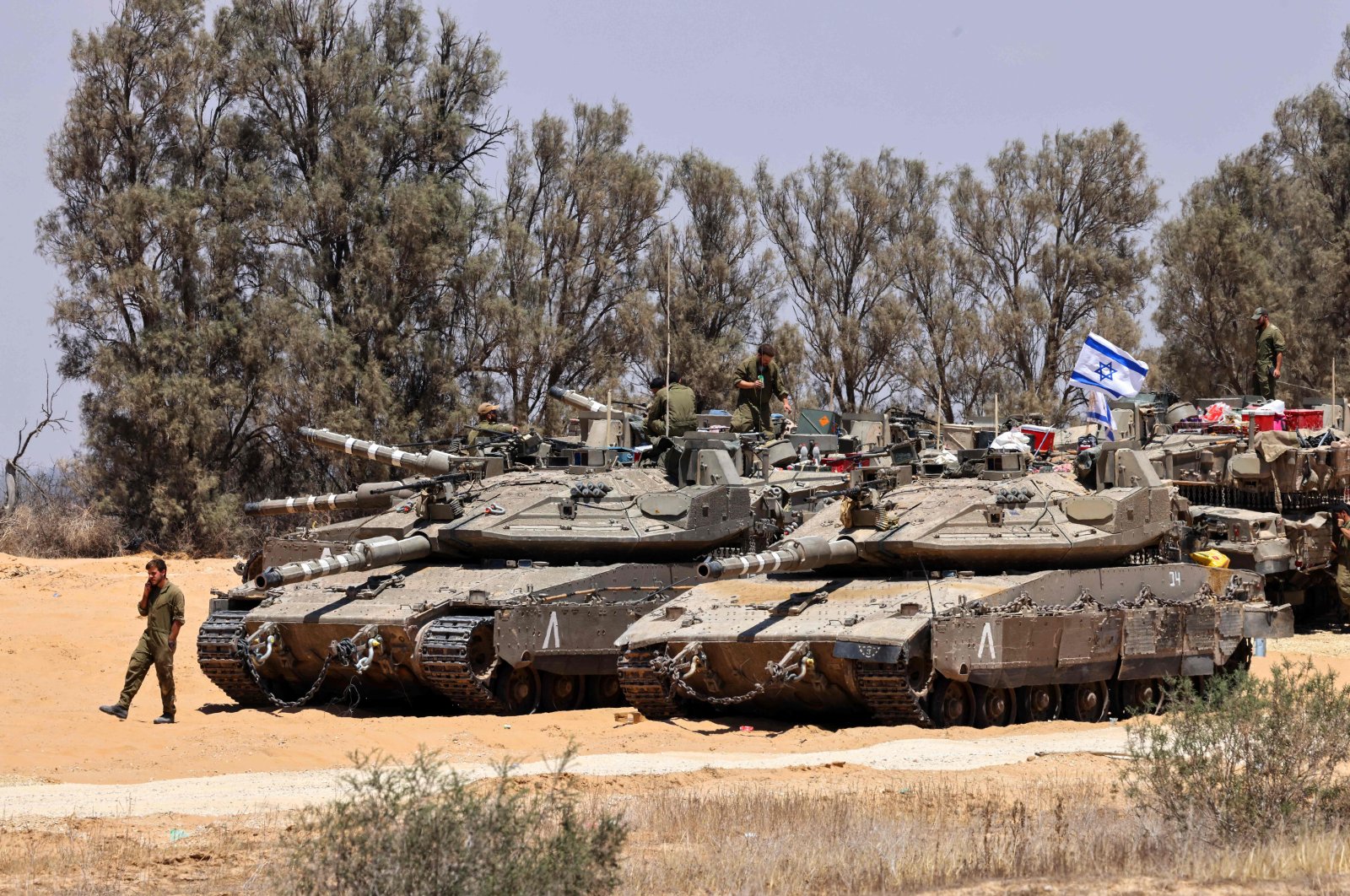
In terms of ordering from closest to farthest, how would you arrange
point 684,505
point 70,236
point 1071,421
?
1. point 684,505
2. point 70,236
3. point 1071,421

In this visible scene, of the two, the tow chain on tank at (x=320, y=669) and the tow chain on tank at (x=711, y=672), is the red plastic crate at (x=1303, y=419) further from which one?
the tow chain on tank at (x=320, y=669)

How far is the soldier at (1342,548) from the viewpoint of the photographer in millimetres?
23594

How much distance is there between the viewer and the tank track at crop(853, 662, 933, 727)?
13633mm

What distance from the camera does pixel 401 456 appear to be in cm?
1877

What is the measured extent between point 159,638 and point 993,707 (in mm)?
7561

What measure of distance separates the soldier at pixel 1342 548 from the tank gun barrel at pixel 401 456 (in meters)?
12.5

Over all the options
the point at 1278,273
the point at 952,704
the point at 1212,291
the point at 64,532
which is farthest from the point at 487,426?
the point at 1278,273

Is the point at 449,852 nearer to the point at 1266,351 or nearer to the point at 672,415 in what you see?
the point at 672,415

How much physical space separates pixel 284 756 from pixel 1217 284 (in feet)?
103

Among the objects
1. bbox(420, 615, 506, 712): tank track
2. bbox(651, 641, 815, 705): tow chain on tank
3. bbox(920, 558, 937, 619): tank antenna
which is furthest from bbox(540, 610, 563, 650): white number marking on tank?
bbox(920, 558, 937, 619): tank antenna

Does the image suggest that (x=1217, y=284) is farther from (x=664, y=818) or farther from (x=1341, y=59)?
(x=664, y=818)

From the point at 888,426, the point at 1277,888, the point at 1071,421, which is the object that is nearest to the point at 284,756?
the point at 1277,888

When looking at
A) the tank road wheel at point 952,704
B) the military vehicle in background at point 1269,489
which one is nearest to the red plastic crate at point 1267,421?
the military vehicle in background at point 1269,489

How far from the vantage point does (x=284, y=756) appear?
13.6 m
